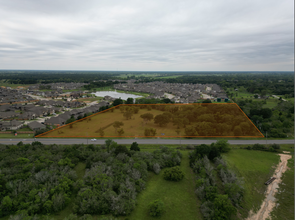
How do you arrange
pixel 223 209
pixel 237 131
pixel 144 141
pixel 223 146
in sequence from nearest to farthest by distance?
1. pixel 223 209
2. pixel 223 146
3. pixel 144 141
4. pixel 237 131

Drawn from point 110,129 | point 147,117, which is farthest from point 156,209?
point 147,117

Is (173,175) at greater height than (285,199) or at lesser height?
greater

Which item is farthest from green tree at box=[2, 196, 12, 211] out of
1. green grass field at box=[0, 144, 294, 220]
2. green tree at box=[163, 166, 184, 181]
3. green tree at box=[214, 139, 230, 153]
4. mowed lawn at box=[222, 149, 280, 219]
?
green tree at box=[214, 139, 230, 153]

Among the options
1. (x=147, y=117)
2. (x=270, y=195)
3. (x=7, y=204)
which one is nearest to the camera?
(x=7, y=204)

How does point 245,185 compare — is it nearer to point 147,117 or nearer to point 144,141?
point 144,141

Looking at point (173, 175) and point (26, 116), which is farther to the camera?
point (26, 116)

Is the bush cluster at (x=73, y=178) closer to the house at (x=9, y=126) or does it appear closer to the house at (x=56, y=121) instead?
the house at (x=56, y=121)
